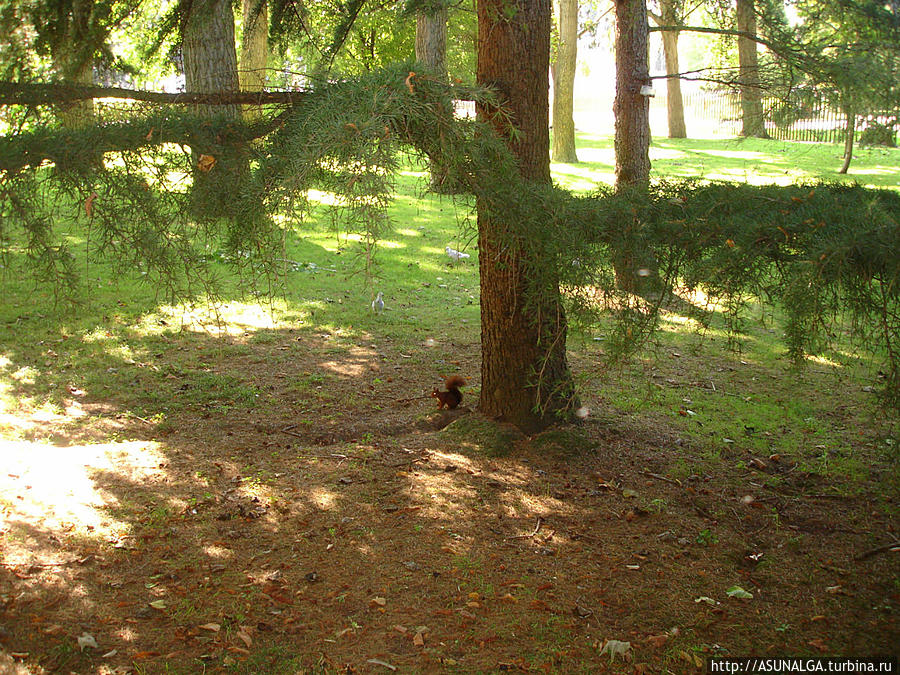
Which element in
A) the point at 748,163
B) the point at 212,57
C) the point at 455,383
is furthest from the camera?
the point at 748,163

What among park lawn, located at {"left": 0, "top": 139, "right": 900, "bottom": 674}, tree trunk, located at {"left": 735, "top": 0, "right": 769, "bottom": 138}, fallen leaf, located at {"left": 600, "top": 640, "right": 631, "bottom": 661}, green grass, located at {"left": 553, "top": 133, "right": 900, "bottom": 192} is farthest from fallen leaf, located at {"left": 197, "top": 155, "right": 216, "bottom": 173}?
green grass, located at {"left": 553, "top": 133, "right": 900, "bottom": 192}

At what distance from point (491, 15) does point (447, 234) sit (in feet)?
27.7

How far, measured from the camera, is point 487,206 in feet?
14.7

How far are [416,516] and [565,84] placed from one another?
1697cm

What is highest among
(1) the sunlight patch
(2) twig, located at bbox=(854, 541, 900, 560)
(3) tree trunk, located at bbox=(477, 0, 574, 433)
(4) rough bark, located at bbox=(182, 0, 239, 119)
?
(4) rough bark, located at bbox=(182, 0, 239, 119)

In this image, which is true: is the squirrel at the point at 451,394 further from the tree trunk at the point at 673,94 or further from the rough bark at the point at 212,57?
the tree trunk at the point at 673,94

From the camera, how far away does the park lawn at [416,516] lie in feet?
12.1

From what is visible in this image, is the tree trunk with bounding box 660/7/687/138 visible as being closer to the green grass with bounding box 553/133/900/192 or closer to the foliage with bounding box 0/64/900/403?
the green grass with bounding box 553/133/900/192

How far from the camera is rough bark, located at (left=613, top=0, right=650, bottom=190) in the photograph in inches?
344

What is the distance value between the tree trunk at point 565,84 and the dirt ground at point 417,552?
14231 mm

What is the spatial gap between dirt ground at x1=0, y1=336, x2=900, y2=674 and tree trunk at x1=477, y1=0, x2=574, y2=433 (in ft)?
1.43

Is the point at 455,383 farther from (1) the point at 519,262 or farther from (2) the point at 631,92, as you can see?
(2) the point at 631,92

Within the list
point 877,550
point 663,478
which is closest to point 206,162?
A: point 663,478

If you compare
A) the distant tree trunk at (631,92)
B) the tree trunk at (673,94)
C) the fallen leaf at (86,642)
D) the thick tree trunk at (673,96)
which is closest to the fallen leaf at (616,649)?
the fallen leaf at (86,642)
